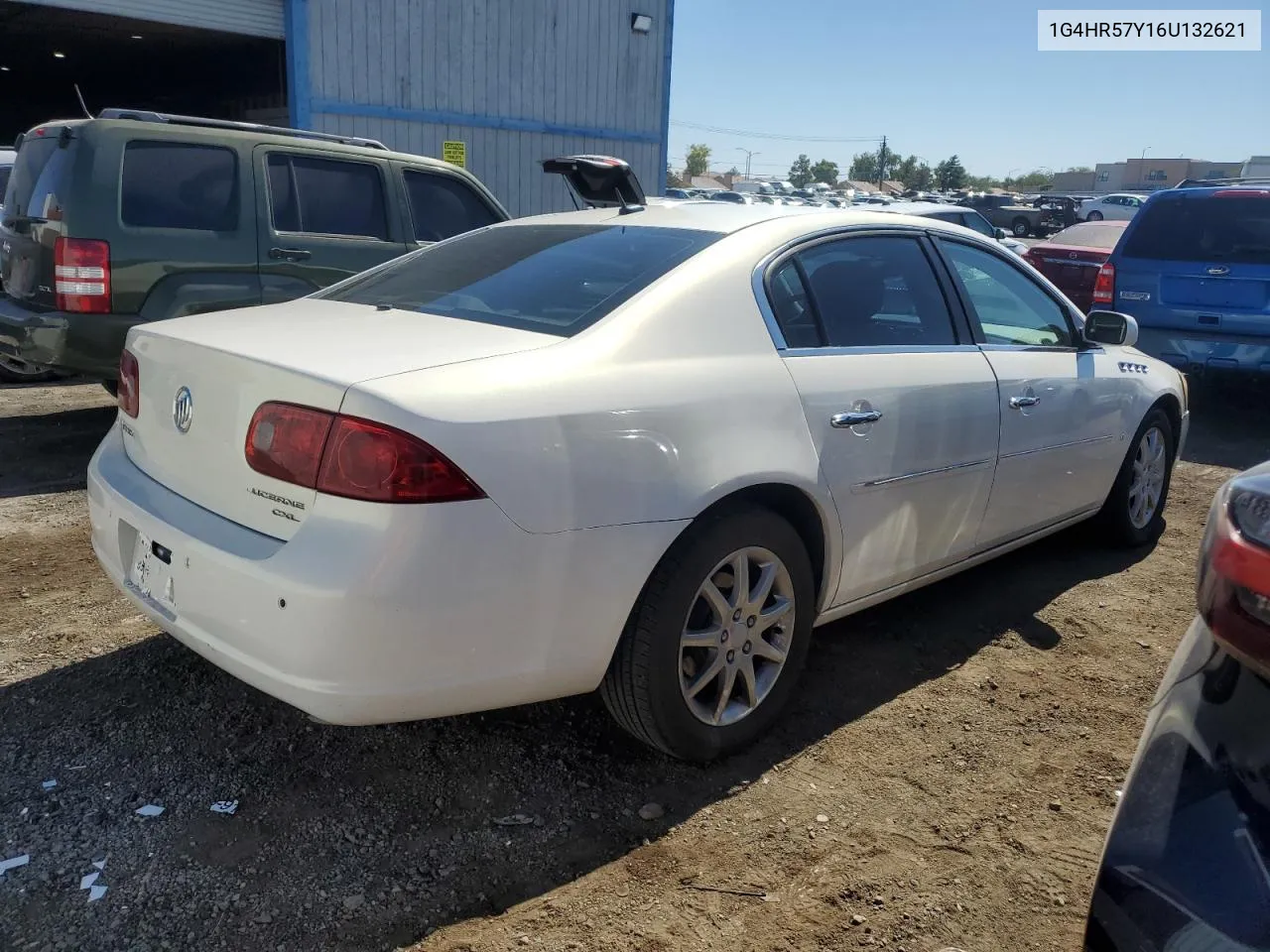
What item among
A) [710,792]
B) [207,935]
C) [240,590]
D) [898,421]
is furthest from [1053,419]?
[207,935]

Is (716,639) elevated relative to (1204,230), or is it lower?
lower

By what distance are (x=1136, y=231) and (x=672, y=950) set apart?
24.7 feet

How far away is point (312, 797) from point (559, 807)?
2.11ft

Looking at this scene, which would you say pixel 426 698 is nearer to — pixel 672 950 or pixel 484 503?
pixel 484 503

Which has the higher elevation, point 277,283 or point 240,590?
point 277,283

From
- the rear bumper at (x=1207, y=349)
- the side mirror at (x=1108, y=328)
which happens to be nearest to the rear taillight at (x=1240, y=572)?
the side mirror at (x=1108, y=328)

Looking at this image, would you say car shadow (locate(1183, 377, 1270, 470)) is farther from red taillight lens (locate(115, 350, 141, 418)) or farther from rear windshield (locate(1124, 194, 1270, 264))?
red taillight lens (locate(115, 350, 141, 418))

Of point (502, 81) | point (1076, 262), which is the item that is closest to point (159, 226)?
point (502, 81)

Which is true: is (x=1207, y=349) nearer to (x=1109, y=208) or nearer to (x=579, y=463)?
(x=579, y=463)

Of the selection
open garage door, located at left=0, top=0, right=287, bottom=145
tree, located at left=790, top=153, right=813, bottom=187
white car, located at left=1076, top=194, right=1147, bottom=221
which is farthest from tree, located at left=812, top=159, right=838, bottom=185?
open garage door, located at left=0, top=0, right=287, bottom=145

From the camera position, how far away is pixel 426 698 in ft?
7.72

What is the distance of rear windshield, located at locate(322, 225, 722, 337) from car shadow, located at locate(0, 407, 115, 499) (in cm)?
267

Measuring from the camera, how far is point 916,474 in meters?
3.33

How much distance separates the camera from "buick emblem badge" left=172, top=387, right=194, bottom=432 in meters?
2.66
